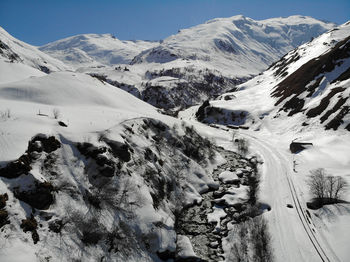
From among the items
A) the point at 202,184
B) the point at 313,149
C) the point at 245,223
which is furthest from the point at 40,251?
the point at 313,149

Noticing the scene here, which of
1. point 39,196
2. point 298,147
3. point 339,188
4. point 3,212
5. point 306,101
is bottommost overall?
point 3,212

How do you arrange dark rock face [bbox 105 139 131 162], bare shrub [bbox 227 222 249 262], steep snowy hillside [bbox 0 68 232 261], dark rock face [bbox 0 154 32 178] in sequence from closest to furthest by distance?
steep snowy hillside [bbox 0 68 232 261]
dark rock face [bbox 0 154 32 178]
bare shrub [bbox 227 222 249 262]
dark rock face [bbox 105 139 131 162]

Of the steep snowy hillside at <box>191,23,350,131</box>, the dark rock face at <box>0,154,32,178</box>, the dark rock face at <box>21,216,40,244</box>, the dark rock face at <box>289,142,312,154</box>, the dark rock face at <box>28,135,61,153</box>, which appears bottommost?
the dark rock face at <box>21,216,40,244</box>

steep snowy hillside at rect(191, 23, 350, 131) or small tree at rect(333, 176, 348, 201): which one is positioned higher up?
steep snowy hillside at rect(191, 23, 350, 131)

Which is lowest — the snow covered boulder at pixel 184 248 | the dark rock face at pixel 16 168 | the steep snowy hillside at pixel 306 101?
the snow covered boulder at pixel 184 248

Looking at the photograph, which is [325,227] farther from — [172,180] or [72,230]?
[72,230]

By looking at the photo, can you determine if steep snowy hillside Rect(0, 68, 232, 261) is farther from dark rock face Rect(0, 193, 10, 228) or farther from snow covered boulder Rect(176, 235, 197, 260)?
snow covered boulder Rect(176, 235, 197, 260)

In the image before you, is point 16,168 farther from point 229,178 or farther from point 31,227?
point 229,178

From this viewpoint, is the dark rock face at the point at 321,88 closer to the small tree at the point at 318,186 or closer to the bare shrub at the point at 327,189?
the small tree at the point at 318,186

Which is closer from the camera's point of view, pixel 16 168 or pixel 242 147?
pixel 16 168

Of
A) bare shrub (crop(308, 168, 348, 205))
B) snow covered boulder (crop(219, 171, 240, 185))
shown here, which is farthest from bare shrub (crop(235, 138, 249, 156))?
bare shrub (crop(308, 168, 348, 205))

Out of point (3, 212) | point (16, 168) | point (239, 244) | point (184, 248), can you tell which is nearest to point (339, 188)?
point (239, 244)

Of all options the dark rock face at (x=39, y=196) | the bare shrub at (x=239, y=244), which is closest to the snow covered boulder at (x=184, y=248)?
the bare shrub at (x=239, y=244)
